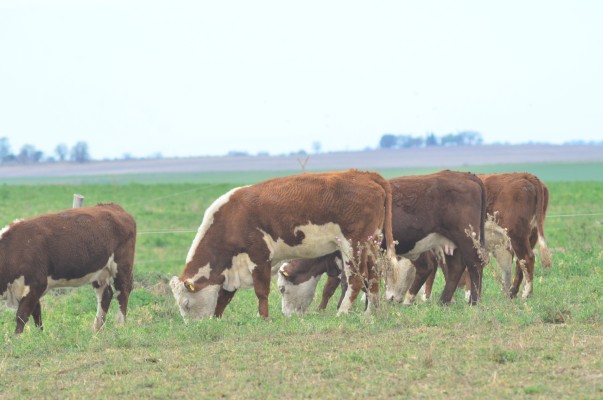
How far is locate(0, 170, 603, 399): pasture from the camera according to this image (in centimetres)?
808

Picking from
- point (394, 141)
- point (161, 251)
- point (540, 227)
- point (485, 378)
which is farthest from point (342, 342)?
point (394, 141)

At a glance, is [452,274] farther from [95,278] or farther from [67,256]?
[67,256]

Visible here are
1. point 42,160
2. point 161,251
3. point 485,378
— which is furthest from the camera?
point 42,160

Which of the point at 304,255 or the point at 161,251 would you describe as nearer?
the point at 304,255

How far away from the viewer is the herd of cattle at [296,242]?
12.6 metres

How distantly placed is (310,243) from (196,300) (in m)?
1.75

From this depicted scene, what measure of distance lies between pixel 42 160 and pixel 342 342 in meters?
162

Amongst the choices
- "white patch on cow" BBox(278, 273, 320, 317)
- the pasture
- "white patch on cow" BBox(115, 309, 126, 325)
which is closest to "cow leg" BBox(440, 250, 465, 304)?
the pasture

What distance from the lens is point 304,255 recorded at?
1298 centimetres

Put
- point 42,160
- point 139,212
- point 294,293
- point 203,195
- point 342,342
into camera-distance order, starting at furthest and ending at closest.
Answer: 1. point 42,160
2. point 203,195
3. point 139,212
4. point 294,293
5. point 342,342

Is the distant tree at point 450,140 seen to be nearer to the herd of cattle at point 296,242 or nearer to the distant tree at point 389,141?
the distant tree at point 389,141

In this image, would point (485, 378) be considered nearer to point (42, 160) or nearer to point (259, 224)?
point (259, 224)

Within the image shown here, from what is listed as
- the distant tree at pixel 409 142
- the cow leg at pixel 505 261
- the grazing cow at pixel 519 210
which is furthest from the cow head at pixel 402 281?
the distant tree at pixel 409 142

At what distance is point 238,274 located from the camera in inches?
517
